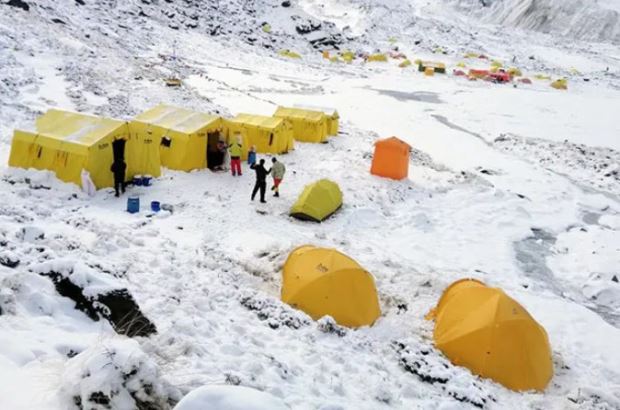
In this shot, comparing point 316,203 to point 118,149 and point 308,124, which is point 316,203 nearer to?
point 118,149

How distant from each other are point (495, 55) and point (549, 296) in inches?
2422

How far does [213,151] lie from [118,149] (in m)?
3.44

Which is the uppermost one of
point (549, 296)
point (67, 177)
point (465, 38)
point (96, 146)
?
point (465, 38)

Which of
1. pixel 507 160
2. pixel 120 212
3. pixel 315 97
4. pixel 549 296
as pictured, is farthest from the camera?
pixel 315 97

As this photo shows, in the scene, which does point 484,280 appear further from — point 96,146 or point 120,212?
point 96,146

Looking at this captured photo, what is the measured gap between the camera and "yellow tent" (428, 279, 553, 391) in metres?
8.62

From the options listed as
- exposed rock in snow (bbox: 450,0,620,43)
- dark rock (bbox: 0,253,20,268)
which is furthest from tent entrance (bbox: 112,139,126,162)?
exposed rock in snow (bbox: 450,0,620,43)

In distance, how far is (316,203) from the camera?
14.1m

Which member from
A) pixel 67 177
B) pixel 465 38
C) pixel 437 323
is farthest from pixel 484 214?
pixel 465 38

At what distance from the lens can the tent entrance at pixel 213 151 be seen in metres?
16.6

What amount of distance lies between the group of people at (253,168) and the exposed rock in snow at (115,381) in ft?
29.1

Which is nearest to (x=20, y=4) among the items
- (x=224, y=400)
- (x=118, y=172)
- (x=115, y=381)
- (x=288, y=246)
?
(x=118, y=172)

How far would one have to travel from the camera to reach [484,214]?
16.2m

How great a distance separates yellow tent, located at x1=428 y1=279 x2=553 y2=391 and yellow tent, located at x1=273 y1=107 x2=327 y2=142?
13.6 m
